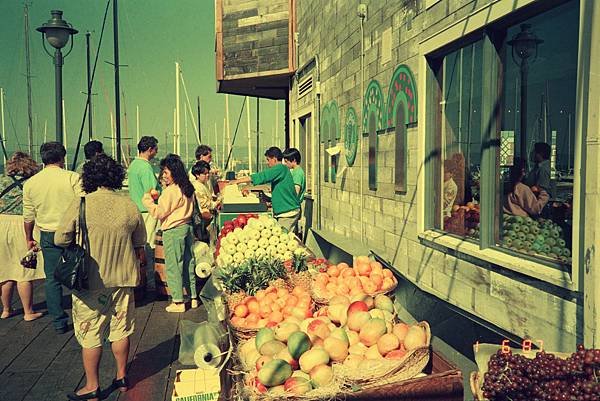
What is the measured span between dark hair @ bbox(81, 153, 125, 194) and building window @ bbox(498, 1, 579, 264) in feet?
10.7

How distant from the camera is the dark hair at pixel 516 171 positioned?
196 inches

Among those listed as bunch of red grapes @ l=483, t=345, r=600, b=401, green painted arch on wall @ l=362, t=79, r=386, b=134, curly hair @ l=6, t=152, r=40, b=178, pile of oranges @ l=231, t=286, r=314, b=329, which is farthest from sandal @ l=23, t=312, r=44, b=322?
bunch of red grapes @ l=483, t=345, r=600, b=401

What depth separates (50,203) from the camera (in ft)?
22.5

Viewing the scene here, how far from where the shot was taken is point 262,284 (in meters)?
4.95

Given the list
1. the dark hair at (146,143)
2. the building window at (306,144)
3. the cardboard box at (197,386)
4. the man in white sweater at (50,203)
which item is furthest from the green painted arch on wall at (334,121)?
the cardboard box at (197,386)

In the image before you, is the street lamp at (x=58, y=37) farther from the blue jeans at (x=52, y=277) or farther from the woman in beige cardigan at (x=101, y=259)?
the woman in beige cardigan at (x=101, y=259)

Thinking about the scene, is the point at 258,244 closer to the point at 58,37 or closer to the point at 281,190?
the point at 281,190

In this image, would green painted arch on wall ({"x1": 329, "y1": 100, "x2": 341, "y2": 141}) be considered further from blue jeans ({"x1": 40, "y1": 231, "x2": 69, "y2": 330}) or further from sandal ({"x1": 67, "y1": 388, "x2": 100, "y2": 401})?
sandal ({"x1": 67, "y1": 388, "x2": 100, "y2": 401})

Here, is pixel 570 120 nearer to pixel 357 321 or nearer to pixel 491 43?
pixel 491 43

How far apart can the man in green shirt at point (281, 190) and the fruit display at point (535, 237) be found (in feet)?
14.4

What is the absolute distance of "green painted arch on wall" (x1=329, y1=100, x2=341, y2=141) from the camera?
11.0 m

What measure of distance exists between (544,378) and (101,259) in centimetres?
364

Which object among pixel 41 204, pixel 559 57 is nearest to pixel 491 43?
pixel 559 57

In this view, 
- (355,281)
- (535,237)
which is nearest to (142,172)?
(355,281)
